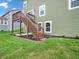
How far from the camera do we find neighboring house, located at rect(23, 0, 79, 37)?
18.1 meters

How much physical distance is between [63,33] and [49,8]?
4284 millimetres

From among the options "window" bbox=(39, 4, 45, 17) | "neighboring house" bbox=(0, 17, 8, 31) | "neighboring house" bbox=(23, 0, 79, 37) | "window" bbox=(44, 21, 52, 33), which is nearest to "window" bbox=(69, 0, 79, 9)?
"neighboring house" bbox=(23, 0, 79, 37)

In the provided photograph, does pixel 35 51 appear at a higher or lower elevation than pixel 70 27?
lower

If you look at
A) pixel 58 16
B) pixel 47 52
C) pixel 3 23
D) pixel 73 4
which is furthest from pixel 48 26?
pixel 3 23

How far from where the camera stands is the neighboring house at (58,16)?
1808cm

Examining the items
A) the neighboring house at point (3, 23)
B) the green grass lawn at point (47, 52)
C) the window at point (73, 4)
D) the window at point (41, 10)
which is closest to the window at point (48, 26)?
the window at point (41, 10)

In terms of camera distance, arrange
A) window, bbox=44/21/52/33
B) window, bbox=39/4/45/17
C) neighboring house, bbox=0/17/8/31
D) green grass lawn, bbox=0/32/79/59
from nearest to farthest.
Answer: green grass lawn, bbox=0/32/79/59 < window, bbox=44/21/52/33 < window, bbox=39/4/45/17 < neighboring house, bbox=0/17/8/31

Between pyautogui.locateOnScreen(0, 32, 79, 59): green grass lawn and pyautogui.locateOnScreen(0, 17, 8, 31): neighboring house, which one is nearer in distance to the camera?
pyautogui.locateOnScreen(0, 32, 79, 59): green grass lawn

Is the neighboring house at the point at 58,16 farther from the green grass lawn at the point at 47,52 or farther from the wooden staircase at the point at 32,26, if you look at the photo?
the green grass lawn at the point at 47,52

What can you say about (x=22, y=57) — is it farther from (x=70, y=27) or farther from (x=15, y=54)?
(x=70, y=27)

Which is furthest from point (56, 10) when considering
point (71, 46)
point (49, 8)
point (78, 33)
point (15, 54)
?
point (15, 54)

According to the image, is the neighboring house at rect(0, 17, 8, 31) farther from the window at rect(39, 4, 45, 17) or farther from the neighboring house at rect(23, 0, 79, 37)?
the window at rect(39, 4, 45, 17)

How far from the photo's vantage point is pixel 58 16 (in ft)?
67.3

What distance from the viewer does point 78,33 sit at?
17516 millimetres
